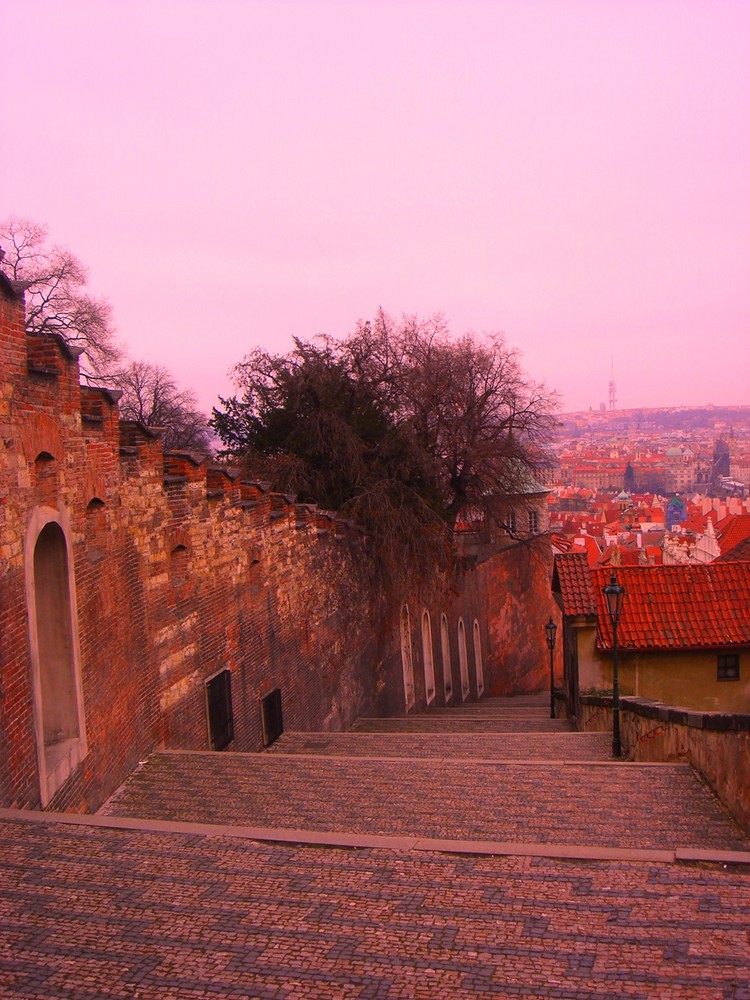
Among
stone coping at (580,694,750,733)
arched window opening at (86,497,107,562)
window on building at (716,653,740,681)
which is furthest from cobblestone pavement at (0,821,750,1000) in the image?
window on building at (716,653,740,681)

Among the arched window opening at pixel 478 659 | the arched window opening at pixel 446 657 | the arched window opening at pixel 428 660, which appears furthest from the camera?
the arched window opening at pixel 478 659

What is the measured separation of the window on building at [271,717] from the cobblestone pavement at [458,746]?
13 centimetres

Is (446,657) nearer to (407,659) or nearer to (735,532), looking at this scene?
(407,659)

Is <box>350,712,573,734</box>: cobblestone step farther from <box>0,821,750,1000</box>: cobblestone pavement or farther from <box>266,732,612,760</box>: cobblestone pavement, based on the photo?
<box>0,821,750,1000</box>: cobblestone pavement

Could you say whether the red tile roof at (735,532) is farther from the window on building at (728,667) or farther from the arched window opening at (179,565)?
the arched window opening at (179,565)

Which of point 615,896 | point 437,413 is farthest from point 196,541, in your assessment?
point 437,413

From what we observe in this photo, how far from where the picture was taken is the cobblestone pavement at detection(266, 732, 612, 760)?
42.2 ft

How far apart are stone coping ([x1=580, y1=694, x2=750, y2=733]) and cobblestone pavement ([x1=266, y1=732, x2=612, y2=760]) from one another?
3.09 feet

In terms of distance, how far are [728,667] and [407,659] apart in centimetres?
921

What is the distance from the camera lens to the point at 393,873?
6.12 meters

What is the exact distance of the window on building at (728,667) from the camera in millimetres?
17609

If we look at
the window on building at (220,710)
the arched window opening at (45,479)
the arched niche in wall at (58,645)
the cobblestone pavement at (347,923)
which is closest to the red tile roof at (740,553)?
the window on building at (220,710)

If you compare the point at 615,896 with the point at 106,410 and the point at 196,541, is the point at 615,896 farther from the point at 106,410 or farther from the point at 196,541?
the point at 196,541

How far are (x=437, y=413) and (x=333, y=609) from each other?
12287 millimetres
